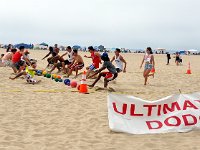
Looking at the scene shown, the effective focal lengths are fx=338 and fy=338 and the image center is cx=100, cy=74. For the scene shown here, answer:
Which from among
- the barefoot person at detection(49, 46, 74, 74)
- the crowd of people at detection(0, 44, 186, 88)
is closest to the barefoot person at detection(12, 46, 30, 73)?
the crowd of people at detection(0, 44, 186, 88)

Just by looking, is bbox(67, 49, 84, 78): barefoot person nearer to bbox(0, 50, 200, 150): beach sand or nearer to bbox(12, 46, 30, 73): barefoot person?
bbox(12, 46, 30, 73): barefoot person

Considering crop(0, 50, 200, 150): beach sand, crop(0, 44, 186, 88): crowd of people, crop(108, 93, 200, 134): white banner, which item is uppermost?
crop(0, 44, 186, 88): crowd of people

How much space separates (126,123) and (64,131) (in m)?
1.21

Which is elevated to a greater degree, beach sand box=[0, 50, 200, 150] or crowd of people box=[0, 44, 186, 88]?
crowd of people box=[0, 44, 186, 88]

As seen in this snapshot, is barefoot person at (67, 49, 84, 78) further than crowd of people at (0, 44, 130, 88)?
Yes

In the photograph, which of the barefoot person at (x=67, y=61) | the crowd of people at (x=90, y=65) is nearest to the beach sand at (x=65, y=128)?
the crowd of people at (x=90, y=65)

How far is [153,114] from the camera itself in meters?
6.56

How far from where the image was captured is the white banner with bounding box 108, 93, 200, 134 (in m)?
6.44

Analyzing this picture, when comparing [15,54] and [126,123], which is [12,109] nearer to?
[126,123]

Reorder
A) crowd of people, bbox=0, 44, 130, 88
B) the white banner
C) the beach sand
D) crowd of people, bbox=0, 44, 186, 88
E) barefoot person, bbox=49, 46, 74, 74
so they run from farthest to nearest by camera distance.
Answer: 1. barefoot person, bbox=49, 46, 74, 74
2. crowd of people, bbox=0, 44, 130, 88
3. crowd of people, bbox=0, 44, 186, 88
4. the white banner
5. the beach sand

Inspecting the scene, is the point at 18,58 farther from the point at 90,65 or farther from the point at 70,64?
the point at 90,65

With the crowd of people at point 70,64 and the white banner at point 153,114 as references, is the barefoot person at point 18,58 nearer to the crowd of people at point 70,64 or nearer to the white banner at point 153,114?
the crowd of people at point 70,64

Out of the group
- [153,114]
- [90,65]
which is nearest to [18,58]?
[90,65]

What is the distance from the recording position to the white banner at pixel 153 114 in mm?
6438
